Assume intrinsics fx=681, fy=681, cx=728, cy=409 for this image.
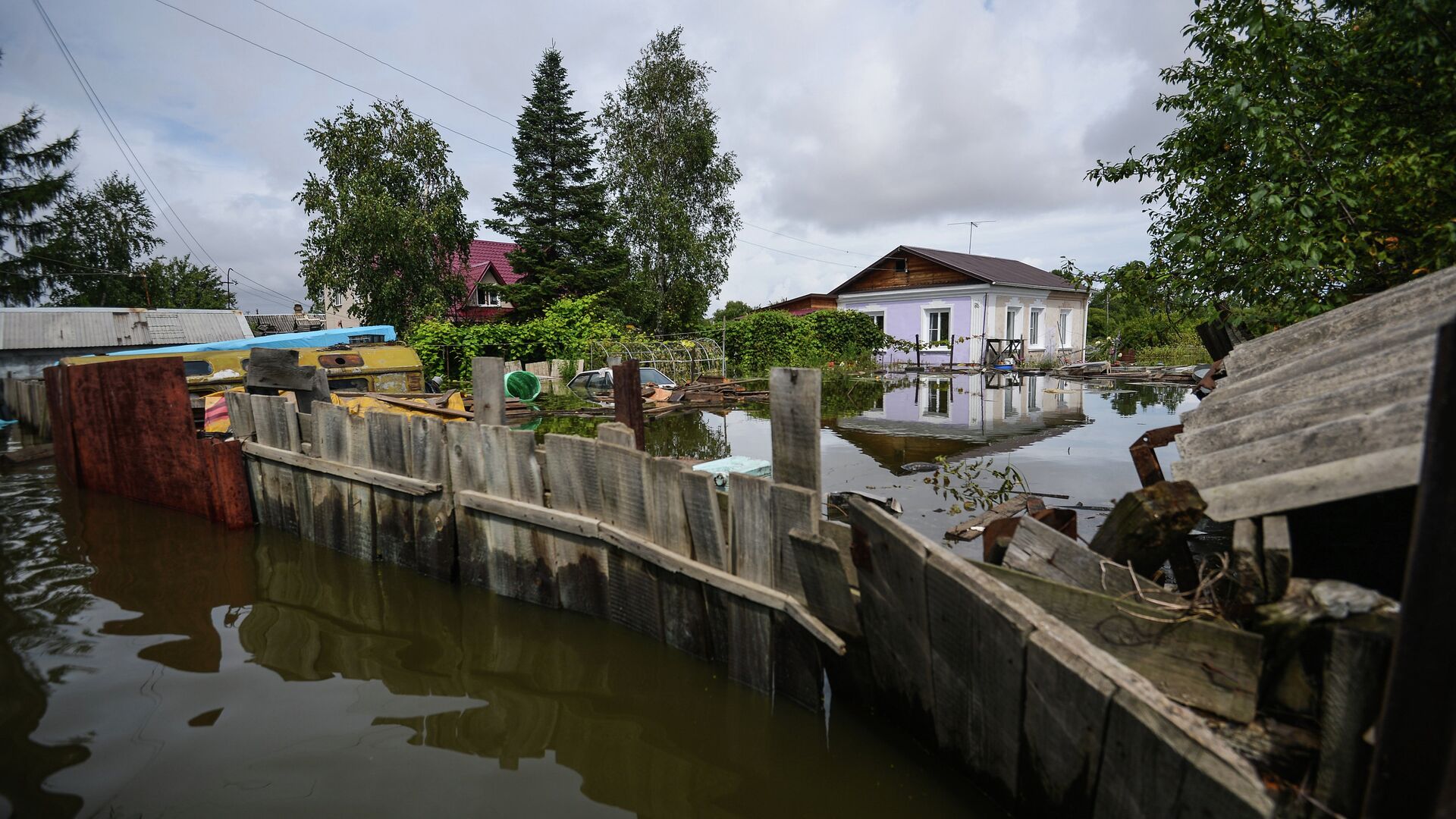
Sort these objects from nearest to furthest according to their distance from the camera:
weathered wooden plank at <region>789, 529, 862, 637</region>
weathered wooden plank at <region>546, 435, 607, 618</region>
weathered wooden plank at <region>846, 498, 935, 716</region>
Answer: weathered wooden plank at <region>846, 498, 935, 716</region> → weathered wooden plank at <region>789, 529, 862, 637</region> → weathered wooden plank at <region>546, 435, 607, 618</region>

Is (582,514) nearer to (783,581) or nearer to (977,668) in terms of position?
(783,581)

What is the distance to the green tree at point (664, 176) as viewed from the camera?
1202 inches

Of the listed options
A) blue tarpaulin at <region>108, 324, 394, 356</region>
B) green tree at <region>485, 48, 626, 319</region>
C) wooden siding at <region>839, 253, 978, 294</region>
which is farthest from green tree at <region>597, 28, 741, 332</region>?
blue tarpaulin at <region>108, 324, 394, 356</region>

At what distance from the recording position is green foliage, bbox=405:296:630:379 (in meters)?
22.2

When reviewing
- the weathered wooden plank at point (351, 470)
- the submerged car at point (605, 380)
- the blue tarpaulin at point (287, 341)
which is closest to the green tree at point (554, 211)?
the submerged car at point (605, 380)

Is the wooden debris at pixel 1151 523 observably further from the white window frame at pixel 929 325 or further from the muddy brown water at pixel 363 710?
the white window frame at pixel 929 325

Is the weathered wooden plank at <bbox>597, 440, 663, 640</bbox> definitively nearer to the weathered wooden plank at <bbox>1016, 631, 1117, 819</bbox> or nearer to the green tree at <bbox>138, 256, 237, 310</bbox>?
the weathered wooden plank at <bbox>1016, 631, 1117, 819</bbox>

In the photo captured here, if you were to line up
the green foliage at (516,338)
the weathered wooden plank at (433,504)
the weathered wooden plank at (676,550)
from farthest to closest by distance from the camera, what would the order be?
the green foliage at (516,338) < the weathered wooden plank at (433,504) < the weathered wooden plank at (676,550)

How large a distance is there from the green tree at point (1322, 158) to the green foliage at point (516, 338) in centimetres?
1902

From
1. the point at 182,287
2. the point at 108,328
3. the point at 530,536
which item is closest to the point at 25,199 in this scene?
the point at 108,328

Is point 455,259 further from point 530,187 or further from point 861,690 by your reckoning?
point 861,690

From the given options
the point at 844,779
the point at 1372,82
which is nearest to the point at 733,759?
the point at 844,779

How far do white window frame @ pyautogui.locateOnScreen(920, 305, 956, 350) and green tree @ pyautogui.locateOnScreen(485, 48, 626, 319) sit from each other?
15015 mm

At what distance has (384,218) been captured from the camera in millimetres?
23781
